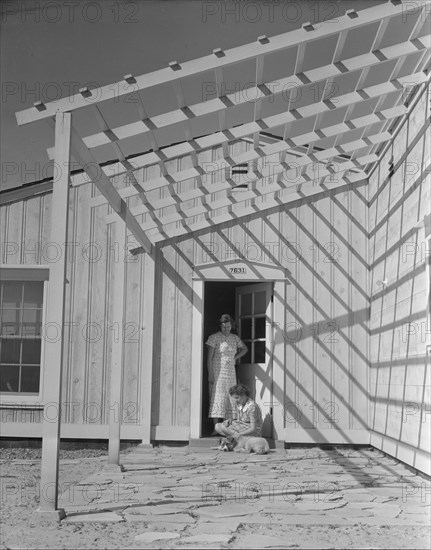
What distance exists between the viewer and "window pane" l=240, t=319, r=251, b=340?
1076 cm

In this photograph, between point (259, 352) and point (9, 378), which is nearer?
point (9, 378)

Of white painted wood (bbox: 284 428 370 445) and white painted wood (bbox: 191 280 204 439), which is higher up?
white painted wood (bbox: 191 280 204 439)

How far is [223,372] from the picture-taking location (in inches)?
389

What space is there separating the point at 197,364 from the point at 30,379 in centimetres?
234

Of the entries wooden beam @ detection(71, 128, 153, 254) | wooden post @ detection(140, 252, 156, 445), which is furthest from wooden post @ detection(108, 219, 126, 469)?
wooden post @ detection(140, 252, 156, 445)

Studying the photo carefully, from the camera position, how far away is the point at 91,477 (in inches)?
273

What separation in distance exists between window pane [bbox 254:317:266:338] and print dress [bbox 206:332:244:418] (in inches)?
22.1

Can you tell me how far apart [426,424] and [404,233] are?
2.15 metres

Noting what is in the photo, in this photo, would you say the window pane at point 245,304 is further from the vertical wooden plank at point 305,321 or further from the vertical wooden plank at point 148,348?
the vertical wooden plank at point 148,348

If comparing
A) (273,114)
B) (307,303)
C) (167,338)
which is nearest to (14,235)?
(167,338)

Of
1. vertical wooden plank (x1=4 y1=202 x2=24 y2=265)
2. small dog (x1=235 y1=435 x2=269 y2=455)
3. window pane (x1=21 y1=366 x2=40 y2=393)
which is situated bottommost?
small dog (x1=235 y1=435 x2=269 y2=455)

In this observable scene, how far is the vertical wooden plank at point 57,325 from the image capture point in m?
4.92

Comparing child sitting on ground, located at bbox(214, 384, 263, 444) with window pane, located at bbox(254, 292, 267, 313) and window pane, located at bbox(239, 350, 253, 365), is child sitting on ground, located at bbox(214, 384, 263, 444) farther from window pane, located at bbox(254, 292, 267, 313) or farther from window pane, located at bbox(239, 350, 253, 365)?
window pane, located at bbox(254, 292, 267, 313)

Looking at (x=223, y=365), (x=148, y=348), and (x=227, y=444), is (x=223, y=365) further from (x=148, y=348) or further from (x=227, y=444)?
(x=227, y=444)
